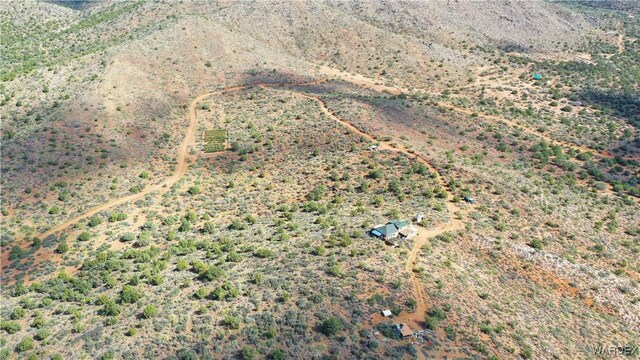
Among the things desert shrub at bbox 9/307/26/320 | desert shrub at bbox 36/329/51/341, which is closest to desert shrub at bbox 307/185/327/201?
desert shrub at bbox 36/329/51/341

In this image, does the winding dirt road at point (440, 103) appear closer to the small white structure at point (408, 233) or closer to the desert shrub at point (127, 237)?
the small white structure at point (408, 233)

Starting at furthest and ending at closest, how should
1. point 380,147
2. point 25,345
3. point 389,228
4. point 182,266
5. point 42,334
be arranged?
point 380,147 < point 389,228 < point 182,266 < point 42,334 < point 25,345

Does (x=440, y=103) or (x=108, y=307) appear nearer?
(x=108, y=307)

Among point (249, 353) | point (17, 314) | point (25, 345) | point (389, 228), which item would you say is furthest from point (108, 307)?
point (389, 228)

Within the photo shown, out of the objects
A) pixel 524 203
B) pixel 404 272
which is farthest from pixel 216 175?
pixel 524 203

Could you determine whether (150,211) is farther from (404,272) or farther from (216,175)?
(404,272)

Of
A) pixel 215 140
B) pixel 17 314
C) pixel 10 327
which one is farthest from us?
pixel 215 140

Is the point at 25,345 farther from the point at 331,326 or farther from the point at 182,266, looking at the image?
the point at 331,326

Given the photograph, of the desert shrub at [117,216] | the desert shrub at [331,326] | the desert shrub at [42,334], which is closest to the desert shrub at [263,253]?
the desert shrub at [331,326]

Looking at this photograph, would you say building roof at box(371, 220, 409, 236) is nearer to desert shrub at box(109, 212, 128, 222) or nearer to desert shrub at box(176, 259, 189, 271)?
desert shrub at box(176, 259, 189, 271)

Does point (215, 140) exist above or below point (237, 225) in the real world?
below
